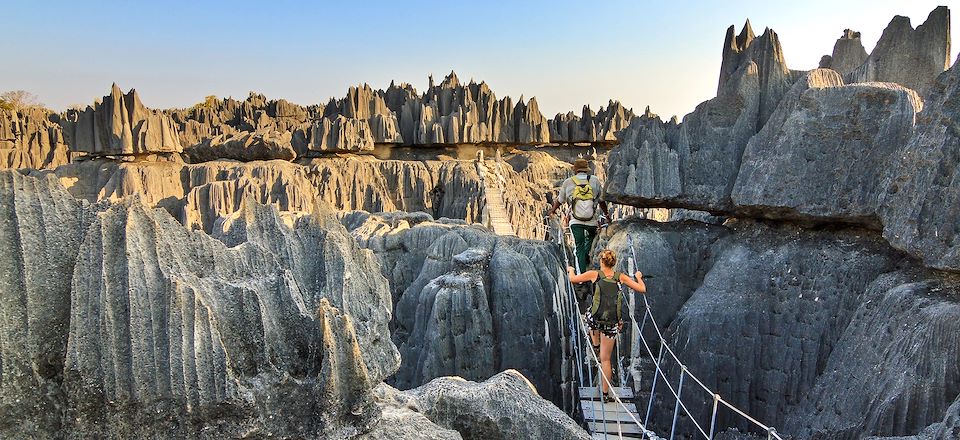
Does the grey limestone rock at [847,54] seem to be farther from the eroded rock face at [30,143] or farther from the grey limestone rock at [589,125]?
the eroded rock face at [30,143]

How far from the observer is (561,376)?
8.29 m

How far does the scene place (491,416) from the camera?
4.09m

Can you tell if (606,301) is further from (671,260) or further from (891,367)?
(671,260)

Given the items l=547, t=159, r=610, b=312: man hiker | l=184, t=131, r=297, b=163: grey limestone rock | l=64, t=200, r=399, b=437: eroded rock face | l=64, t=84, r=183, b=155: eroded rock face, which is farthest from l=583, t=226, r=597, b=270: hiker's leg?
l=184, t=131, r=297, b=163: grey limestone rock

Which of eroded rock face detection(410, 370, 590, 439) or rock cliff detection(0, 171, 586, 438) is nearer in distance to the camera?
rock cliff detection(0, 171, 586, 438)

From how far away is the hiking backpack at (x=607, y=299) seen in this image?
5230 millimetres

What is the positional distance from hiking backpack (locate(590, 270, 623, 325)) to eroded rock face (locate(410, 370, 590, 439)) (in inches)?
52.1

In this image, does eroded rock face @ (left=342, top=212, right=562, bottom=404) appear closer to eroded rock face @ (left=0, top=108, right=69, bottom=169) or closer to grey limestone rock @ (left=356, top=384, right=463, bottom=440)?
grey limestone rock @ (left=356, top=384, right=463, bottom=440)

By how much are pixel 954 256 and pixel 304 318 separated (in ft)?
15.9

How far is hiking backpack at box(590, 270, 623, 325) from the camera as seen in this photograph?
5230mm

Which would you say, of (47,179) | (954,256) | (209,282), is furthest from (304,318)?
(954,256)

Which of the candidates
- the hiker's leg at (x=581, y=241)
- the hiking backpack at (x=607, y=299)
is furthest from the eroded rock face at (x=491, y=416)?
the hiker's leg at (x=581, y=241)

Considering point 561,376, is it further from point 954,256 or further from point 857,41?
point 857,41

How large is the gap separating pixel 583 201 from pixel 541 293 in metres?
2.16
